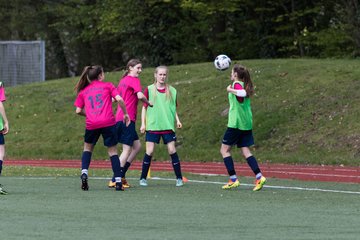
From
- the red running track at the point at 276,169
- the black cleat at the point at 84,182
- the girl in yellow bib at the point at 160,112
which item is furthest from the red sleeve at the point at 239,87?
the red running track at the point at 276,169

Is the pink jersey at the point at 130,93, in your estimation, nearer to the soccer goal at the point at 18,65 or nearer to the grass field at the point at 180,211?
the grass field at the point at 180,211

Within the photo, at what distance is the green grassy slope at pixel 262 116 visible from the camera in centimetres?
2684

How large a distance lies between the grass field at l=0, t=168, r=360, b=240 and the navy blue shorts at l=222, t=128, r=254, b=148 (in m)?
0.67

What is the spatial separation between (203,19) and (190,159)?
75.8ft

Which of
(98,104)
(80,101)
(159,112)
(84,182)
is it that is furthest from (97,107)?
(159,112)

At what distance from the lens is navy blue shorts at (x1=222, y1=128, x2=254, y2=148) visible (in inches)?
650

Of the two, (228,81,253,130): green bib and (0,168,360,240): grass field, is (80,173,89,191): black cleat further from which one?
(228,81,253,130): green bib

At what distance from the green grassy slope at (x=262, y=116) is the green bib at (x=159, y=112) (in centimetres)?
769

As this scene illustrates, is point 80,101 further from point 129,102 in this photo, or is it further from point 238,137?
point 238,137

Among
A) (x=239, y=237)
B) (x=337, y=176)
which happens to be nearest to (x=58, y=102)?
(x=337, y=176)

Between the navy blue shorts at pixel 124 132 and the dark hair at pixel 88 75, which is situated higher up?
the dark hair at pixel 88 75

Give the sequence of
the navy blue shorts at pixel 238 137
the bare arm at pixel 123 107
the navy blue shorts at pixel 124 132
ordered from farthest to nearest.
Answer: the navy blue shorts at pixel 124 132 → the navy blue shorts at pixel 238 137 → the bare arm at pixel 123 107

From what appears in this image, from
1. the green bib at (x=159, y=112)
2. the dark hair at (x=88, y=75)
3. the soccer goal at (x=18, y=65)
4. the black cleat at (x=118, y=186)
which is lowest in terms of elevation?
the soccer goal at (x=18, y=65)

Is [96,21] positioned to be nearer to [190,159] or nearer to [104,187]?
[190,159]
